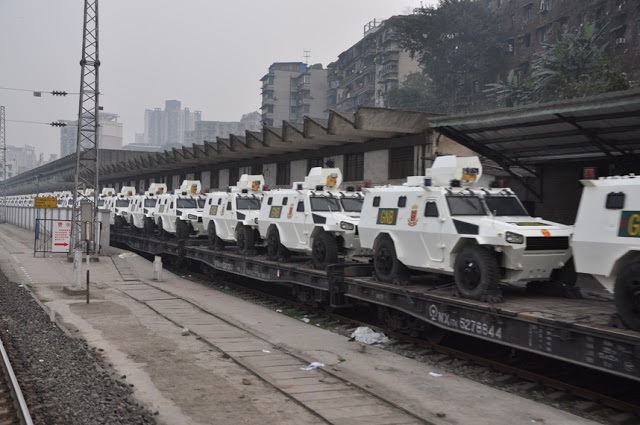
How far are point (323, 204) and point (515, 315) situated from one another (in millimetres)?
7881

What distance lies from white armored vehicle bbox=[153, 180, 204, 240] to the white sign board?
393 centimetres

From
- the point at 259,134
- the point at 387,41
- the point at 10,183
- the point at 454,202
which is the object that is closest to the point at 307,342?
the point at 454,202

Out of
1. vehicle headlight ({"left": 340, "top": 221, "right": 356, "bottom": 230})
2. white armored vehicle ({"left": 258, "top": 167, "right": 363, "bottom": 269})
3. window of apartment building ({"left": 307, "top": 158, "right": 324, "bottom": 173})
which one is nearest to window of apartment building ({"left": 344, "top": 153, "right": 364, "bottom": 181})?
window of apartment building ({"left": 307, "top": 158, "right": 324, "bottom": 173})

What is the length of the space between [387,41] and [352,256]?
59800mm

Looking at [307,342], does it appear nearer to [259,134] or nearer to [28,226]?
[259,134]

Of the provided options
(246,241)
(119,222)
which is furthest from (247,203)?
(119,222)

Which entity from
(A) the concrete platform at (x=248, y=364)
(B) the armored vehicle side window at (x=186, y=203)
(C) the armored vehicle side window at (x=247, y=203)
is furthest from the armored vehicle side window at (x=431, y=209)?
(B) the armored vehicle side window at (x=186, y=203)

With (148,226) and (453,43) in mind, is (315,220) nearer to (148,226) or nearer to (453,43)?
(148,226)

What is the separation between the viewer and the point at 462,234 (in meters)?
10.7

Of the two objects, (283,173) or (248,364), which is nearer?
(248,364)

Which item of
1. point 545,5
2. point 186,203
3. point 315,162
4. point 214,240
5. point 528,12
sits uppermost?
point 528,12

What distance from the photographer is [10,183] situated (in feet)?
418

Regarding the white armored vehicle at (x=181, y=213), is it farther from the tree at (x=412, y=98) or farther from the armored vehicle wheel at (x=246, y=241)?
the tree at (x=412, y=98)

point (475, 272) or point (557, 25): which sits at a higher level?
point (557, 25)
